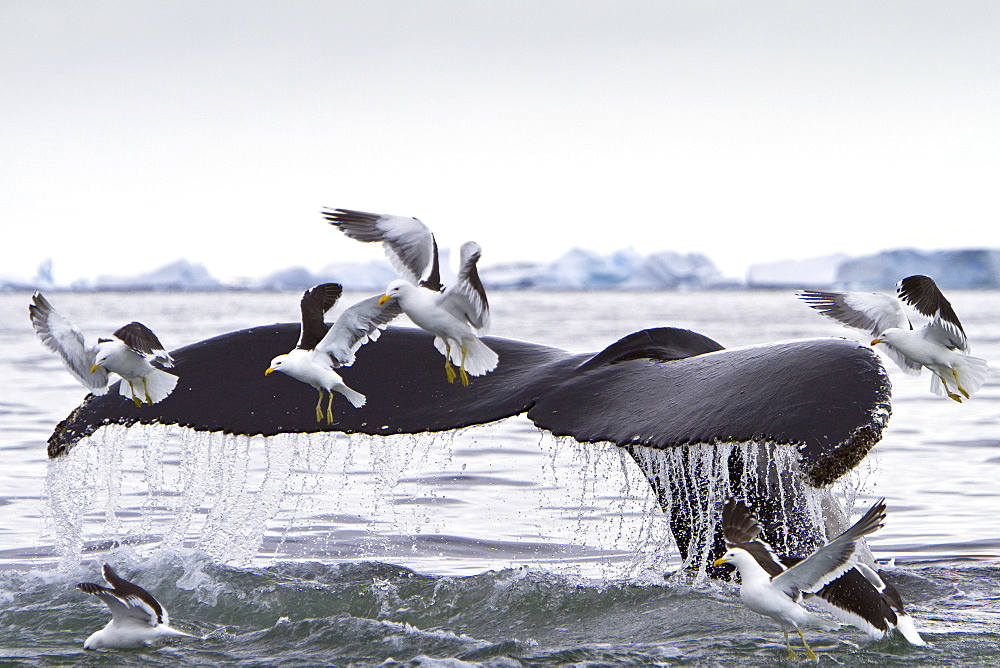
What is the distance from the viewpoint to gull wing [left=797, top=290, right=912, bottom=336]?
4.90m

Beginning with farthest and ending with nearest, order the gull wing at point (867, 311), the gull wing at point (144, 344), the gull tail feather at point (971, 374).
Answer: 1. the gull wing at point (867, 311)
2. the gull tail feather at point (971, 374)
3. the gull wing at point (144, 344)

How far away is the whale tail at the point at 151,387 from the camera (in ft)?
12.8

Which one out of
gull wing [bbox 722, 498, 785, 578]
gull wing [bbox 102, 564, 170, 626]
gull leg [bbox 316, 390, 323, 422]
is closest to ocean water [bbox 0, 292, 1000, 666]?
gull wing [bbox 102, 564, 170, 626]

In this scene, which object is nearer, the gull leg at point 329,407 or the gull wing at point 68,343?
the gull leg at point 329,407

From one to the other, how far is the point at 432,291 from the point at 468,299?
0.23m

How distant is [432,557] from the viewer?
6852mm

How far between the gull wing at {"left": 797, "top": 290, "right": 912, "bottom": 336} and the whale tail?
2464 mm

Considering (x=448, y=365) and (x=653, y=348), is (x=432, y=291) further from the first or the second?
(x=653, y=348)

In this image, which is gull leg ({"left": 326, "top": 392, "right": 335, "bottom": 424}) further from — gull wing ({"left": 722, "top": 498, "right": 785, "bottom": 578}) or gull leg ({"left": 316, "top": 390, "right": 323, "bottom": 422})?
Result: gull wing ({"left": 722, "top": 498, "right": 785, "bottom": 578})

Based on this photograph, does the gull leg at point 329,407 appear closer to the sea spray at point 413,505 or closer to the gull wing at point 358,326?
the gull wing at point 358,326

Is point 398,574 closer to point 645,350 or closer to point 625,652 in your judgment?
point 625,652

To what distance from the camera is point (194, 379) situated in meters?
3.92

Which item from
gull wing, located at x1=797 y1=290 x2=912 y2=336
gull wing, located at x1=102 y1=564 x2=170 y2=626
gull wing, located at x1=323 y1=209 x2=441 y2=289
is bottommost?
gull wing, located at x1=102 y1=564 x2=170 y2=626

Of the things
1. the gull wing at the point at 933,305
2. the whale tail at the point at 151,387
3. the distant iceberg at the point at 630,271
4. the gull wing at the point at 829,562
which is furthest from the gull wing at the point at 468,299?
the distant iceberg at the point at 630,271
